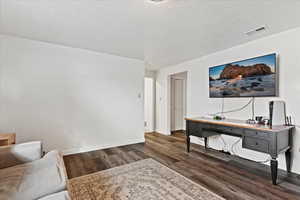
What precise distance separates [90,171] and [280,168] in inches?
123

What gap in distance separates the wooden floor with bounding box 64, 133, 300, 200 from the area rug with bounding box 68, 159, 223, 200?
179 millimetres

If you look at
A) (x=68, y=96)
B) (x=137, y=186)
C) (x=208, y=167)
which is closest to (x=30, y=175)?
(x=137, y=186)

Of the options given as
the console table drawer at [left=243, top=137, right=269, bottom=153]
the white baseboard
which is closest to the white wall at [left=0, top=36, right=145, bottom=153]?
the white baseboard

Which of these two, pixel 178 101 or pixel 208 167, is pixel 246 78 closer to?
pixel 208 167

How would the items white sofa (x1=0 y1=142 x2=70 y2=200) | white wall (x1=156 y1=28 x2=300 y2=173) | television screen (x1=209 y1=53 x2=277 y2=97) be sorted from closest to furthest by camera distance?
white sofa (x1=0 y1=142 x2=70 y2=200) < white wall (x1=156 y1=28 x2=300 y2=173) < television screen (x1=209 y1=53 x2=277 y2=97)

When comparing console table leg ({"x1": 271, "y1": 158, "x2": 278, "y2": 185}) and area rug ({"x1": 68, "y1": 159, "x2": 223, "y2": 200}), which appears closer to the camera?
area rug ({"x1": 68, "y1": 159, "x2": 223, "y2": 200})

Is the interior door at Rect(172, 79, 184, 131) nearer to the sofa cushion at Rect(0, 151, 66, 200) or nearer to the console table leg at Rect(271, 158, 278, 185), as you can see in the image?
the console table leg at Rect(271, 158, 278, 185)

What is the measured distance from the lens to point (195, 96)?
3.78 metres

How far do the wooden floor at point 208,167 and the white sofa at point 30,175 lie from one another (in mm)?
737

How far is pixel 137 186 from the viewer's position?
185 centimetres

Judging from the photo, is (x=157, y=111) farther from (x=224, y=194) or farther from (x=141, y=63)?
(x=224, y=194)

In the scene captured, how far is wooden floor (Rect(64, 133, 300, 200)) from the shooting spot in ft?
5.81

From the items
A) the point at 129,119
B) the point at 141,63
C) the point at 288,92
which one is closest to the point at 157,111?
the point at 129,119

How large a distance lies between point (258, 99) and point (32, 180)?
11.1ft
